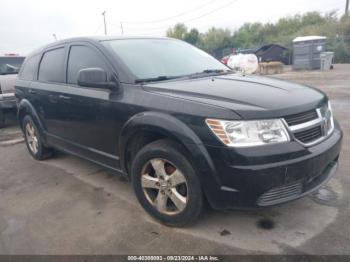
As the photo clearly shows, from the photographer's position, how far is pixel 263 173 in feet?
7.69

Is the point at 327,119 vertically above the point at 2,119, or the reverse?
the point at 327,119

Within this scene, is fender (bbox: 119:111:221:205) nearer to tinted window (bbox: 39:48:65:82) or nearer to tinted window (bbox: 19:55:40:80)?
tinted window (bbox: 39:48:65:82)

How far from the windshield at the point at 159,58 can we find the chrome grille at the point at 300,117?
132 centimetres

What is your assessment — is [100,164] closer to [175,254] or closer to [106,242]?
[106,242]

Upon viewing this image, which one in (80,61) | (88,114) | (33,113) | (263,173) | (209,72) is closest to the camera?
(263,173)

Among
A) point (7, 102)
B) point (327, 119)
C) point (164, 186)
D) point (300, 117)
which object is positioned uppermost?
point (300, 117)

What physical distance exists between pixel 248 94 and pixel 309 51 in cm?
1973

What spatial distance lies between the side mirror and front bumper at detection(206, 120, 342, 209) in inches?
50.3

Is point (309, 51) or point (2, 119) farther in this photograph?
point (309, 51)

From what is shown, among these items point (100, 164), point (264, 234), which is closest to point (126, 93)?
point (100, 164)

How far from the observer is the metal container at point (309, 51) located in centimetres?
1977

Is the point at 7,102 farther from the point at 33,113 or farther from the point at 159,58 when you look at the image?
the point at 159,58

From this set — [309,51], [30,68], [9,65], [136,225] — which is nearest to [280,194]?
[136,225]

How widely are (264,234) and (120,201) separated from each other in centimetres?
157
